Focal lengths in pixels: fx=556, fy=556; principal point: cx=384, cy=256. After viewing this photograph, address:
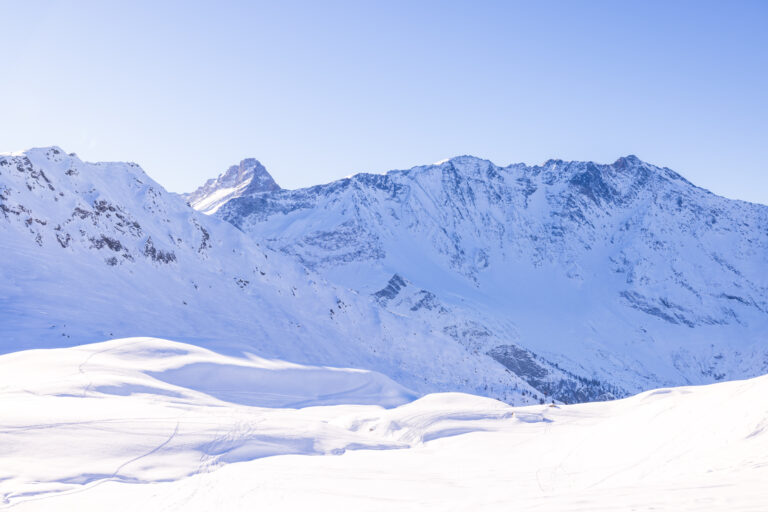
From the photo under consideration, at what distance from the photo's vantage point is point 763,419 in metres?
20.5

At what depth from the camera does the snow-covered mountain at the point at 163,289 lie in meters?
62.6

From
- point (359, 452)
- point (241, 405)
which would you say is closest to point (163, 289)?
point (241, 405)

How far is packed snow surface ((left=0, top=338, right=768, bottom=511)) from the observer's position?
57.8 feet

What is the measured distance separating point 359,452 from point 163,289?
55.4 meters

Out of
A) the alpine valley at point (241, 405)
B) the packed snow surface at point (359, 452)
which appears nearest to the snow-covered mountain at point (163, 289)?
the alpine valley at point (241, 405)

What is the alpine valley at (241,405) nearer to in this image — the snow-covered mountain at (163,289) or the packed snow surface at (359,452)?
the packed snow surface at (359,452)

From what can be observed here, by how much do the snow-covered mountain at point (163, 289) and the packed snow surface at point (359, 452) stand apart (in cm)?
2175

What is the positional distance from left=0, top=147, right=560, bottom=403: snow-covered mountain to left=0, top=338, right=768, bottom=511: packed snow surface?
71.3 feet

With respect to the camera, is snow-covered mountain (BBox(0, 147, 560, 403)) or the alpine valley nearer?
the alpine valley

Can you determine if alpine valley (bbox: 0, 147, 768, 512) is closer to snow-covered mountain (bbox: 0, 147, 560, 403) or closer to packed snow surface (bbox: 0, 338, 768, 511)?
packed snow surface (bbox: 0, 338, 768, 511)

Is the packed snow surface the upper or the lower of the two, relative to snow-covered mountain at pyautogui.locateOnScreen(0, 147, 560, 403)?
lower

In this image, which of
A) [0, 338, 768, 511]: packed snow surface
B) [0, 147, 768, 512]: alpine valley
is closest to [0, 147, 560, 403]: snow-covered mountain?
[0, 147, 768, 512]: alpine valley

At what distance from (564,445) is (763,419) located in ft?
34.8

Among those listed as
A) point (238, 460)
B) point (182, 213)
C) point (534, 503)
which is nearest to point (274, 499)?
point (238, 460)
